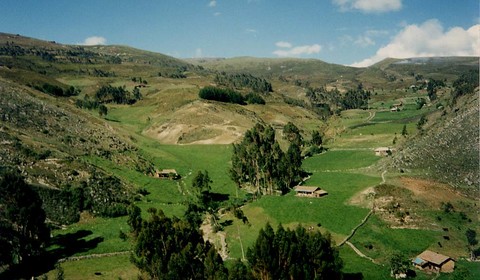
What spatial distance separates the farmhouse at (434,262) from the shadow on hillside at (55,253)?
67479 mm

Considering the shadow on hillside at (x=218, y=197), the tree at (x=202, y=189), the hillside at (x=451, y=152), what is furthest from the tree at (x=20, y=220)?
the hillside at (x=451, y=152)

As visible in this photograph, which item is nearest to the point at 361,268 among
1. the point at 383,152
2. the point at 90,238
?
the point at 90,238

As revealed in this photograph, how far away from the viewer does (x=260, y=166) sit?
5074 inches

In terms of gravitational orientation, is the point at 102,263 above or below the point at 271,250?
below

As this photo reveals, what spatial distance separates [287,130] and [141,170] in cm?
7466

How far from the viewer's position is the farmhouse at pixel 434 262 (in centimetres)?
7481

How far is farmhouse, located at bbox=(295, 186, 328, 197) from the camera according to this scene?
362 feet

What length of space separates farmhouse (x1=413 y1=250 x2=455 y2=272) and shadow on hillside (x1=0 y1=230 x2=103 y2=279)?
67479 mm

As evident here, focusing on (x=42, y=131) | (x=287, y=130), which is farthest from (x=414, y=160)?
(x=42, y=131)

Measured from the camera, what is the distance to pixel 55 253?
3179 inches

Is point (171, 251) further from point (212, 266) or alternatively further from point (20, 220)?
point (20, 220)

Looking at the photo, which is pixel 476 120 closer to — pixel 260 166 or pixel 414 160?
pixel 414 160

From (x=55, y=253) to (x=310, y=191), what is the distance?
217 feet

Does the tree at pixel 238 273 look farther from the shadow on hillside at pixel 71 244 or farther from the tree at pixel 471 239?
the tree at pixel 471 239
